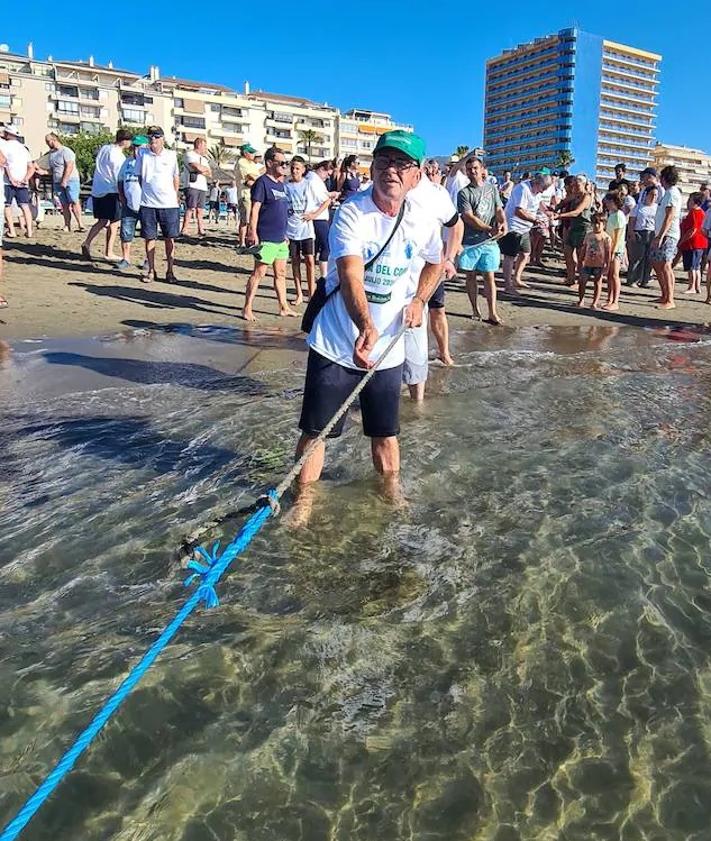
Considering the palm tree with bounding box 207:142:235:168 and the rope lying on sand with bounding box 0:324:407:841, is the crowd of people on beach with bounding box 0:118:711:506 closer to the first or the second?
the rope lying on sand with bounding box 0:324:407:841

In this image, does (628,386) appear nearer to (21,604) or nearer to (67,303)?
(21,604)

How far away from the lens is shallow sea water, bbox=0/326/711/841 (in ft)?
6.57

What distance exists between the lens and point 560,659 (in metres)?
2.62

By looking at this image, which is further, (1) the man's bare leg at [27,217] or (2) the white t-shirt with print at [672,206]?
(1) the man's bare leg at [27,217]

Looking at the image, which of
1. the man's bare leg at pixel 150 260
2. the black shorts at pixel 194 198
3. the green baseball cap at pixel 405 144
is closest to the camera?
the green baseball cap at pixel 405 144

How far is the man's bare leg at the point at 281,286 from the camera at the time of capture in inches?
349

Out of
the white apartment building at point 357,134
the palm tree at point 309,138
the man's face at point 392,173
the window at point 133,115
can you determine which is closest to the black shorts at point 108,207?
the man's face at point 392,173

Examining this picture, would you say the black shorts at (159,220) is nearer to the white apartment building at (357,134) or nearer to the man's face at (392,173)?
the man's face at (392,173)

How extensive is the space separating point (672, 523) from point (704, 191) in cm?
1245

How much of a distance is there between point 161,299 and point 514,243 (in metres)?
5.62

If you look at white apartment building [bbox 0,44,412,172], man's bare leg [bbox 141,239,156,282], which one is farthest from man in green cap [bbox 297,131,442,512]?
white apartment building [bbox 0,44,412,172]

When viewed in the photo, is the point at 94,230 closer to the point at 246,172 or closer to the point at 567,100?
the point at 246,172

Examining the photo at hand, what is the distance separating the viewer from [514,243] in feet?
35.9

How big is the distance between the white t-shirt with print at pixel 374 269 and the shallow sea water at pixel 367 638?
967 mm
